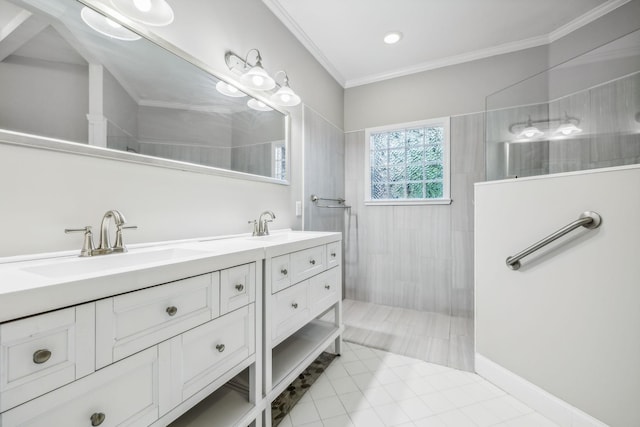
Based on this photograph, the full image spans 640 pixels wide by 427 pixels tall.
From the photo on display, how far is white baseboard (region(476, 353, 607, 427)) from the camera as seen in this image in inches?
49.5

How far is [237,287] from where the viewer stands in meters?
1.05

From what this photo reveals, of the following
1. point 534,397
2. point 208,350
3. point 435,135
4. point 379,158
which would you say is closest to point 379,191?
point 379,158

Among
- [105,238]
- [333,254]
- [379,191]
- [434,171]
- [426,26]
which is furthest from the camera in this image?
[379,191]

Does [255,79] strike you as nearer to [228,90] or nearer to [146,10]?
[228,90]

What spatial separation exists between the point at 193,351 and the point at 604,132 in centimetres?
240

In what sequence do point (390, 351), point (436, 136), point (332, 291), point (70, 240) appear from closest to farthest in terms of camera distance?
point (70, 240), point (332, 291), point (390, 351), point (436, 136)

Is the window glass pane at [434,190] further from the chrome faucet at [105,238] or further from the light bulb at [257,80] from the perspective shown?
the chrome faucet at [105,238]

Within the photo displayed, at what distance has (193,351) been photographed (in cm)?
88

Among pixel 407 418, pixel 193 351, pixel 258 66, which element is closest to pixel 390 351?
pixel 407 418

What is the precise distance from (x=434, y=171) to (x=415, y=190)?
0.89 feet

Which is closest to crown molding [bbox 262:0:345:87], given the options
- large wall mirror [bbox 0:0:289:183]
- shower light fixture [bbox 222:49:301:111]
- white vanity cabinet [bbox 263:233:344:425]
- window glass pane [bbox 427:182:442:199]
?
shower light fixture [bbox 222:49:301:111]

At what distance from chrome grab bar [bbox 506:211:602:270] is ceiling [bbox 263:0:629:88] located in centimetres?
179

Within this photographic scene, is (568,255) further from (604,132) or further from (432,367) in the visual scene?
(432,367)

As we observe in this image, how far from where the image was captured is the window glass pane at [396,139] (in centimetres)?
297
